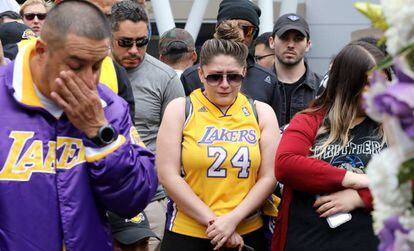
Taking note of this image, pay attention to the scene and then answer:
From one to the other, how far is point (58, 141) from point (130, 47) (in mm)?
2053

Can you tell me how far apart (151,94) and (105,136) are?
2029mm

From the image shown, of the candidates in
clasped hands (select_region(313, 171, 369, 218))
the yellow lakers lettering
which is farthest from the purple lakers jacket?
clasped hands (select_region(313, 171, 369, 218))

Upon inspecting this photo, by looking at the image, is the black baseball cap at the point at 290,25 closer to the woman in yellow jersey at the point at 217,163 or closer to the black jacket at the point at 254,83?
the black jacket at the point at 254,83

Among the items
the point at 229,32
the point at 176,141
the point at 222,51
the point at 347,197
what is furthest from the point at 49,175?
the point at 229,32

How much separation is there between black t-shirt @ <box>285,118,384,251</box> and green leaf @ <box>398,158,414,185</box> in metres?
2.26

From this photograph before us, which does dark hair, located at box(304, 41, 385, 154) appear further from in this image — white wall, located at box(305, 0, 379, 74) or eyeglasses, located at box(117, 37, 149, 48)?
white wall, located at box(305, 0, 379, 74)

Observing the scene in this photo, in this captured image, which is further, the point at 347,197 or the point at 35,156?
the point at 347,197

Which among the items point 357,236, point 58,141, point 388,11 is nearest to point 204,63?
point 357,236

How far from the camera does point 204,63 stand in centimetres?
470

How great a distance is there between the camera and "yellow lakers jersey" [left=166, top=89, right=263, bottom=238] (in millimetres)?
4402

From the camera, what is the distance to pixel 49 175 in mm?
3113

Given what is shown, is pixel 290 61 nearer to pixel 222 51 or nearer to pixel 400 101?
pixel 222 51

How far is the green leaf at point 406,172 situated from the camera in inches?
70.3

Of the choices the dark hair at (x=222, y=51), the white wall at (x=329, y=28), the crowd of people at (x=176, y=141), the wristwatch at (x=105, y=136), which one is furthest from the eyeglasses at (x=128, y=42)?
→ the white wall at (x=329, y=28)
